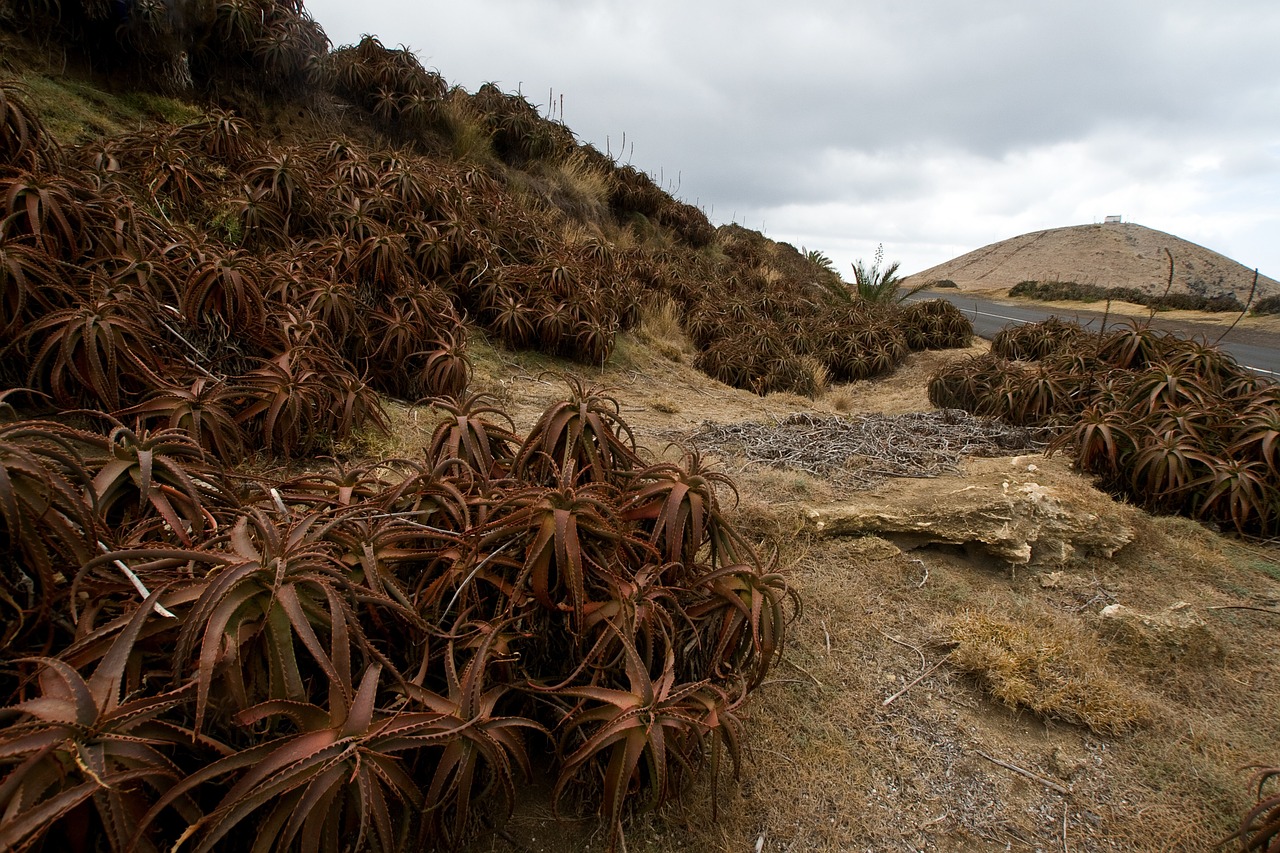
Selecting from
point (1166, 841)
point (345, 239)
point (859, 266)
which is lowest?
point (1166, 841)

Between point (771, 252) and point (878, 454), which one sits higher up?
point (771, 252)

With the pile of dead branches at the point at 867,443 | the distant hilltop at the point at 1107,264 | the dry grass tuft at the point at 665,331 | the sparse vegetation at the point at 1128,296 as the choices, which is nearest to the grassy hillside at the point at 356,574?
the pile of dead branches at the point at 867,443

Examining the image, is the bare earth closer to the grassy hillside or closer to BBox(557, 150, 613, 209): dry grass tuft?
the grassy hillside

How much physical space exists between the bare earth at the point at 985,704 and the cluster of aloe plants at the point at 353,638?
244 mm

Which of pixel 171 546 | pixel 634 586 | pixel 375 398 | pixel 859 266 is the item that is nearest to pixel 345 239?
pixel 375 398

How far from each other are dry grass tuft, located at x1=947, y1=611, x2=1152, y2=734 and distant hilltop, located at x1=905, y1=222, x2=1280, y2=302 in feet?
72.4

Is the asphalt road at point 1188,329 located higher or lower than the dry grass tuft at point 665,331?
higher

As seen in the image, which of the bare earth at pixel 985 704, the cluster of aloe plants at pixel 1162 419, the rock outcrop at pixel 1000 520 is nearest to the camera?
the bare earth at pixel 985 704

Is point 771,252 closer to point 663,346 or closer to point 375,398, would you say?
point 663,346

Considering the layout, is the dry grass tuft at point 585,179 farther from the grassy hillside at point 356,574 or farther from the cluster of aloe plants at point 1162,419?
the cluster of aloe plants at point 1162,419

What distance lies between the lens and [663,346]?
24.3ft

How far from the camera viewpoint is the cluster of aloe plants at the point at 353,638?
0.94 m

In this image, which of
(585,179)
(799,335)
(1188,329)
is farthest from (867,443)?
(1188,329)

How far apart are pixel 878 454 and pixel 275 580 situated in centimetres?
345
